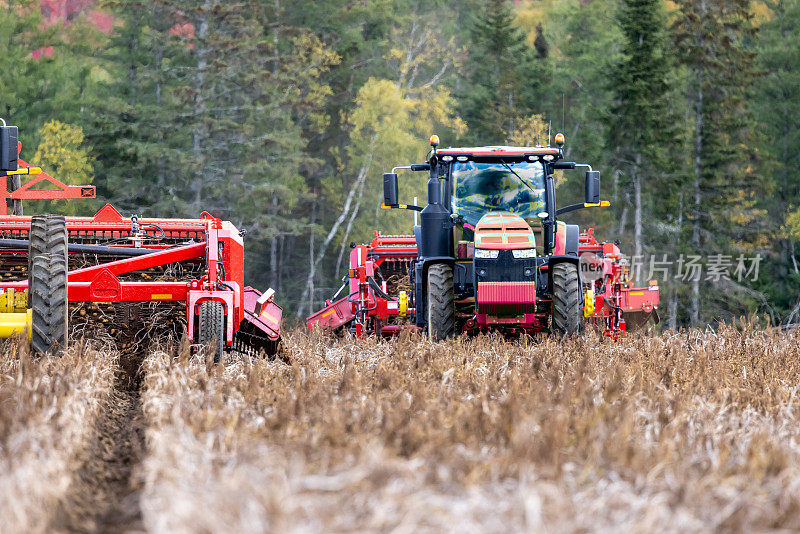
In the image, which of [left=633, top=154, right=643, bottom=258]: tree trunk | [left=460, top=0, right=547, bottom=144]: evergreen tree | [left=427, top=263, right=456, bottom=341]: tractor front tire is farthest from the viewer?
[left=460, top=0, right=547, bottom=144]: evergreen tree

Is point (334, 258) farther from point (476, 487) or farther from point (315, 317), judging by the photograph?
point (476, 487)

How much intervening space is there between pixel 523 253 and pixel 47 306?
5.29m

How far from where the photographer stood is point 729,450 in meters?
5.37

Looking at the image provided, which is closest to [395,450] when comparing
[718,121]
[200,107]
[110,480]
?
[110,480]

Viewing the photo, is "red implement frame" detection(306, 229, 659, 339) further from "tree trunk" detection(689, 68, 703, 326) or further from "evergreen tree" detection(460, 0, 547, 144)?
"evergreen tree" detection(460, 0, 547, 144)

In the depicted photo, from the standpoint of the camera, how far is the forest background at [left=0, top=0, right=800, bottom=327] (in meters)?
36.8

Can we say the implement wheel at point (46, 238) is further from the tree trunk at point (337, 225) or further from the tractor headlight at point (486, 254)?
the tree trunk at point (337, 225)

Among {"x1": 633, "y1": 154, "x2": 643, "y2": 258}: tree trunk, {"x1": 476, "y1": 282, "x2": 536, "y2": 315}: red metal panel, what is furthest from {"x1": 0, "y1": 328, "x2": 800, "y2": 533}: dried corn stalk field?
{"x1": 633, "y1": 154, "x2": 643, "y2": 258}: tree trunk

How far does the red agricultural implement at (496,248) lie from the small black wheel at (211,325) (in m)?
3.09

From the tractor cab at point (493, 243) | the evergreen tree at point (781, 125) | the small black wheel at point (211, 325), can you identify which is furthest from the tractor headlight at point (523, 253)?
the evergreen tree at point (781, 125)

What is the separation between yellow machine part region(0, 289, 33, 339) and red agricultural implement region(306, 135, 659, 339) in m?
4.52

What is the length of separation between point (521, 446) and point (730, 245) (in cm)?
3569

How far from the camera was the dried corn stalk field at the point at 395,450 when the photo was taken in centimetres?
417

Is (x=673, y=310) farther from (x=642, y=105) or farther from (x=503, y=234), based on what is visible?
(x=503, y=234)
